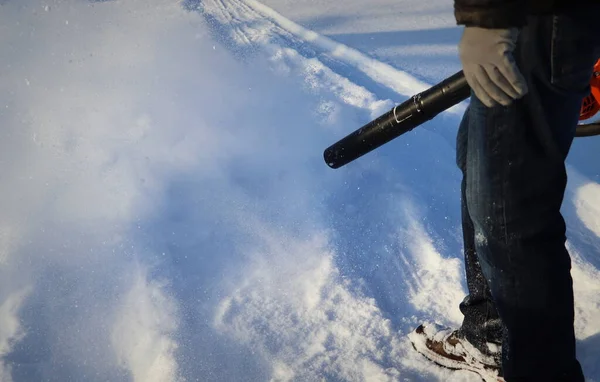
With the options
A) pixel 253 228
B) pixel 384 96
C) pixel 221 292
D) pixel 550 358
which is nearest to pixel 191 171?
pixel 253 228

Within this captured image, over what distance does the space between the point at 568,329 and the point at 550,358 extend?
66 mm

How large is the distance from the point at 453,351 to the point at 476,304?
0.14 m

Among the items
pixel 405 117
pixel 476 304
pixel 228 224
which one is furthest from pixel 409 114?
pixel 228 224

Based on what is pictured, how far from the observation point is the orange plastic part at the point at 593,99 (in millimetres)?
1468

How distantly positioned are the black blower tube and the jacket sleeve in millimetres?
265

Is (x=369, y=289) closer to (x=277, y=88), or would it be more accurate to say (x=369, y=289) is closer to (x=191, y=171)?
(x=191, y=171)

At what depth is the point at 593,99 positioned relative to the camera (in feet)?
4.88

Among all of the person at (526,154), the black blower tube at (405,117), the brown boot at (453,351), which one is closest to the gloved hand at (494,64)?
the person at (526,154)

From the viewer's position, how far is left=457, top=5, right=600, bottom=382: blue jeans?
931mm

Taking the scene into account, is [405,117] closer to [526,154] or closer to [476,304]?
[526,154]

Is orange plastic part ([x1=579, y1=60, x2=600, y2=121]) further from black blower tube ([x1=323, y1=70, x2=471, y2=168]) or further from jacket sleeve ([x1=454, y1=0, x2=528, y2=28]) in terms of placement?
jacket sleeve ([x1=454, y1=0, x2=528, y2=28])

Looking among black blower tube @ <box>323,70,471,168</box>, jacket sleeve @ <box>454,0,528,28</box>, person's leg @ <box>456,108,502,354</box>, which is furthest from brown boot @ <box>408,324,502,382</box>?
jacket sleeve @ <box>454,0,528,28</box>

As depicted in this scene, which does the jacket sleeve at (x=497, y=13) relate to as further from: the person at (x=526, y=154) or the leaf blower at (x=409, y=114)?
the leaf blower at (x=409, y=114)

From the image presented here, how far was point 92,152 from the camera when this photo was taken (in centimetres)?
241
